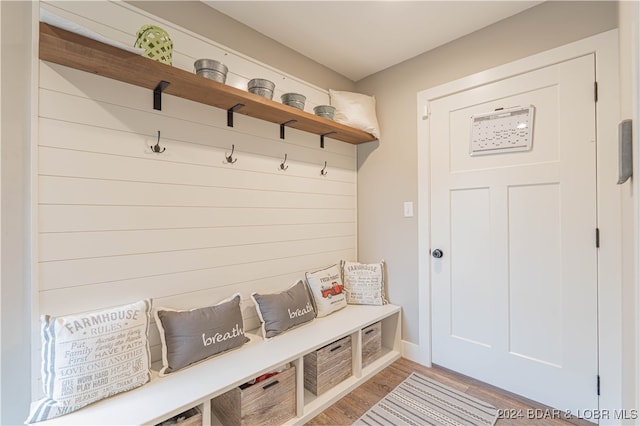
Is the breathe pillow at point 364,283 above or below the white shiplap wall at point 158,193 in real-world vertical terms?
below

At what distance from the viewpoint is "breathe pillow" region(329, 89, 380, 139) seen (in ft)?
8.14

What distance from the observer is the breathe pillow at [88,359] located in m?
1.16

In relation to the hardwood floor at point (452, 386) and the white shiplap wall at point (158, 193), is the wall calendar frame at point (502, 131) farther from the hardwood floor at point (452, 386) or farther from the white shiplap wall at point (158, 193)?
the hardwood floor at point (452, 386)

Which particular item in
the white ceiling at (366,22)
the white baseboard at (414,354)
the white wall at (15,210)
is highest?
the white ceiling at (366,22)

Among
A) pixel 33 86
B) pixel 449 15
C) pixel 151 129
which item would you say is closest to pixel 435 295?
pixel 449 15

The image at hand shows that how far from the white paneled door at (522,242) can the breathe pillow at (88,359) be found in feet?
6.59

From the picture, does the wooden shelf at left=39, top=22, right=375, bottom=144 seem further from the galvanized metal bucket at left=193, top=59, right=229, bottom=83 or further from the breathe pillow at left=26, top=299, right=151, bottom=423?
the breathe pillow at left=26, top=299, right=151, bottom=423

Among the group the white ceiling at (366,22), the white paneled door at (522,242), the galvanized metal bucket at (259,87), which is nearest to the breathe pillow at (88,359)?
the galvanized metal bucket at (259,87)

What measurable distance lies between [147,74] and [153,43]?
153 mm

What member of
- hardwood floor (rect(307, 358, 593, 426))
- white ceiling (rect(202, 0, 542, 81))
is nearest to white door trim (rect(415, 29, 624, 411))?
hardwood floor (rect(307, 358, 593, 426))

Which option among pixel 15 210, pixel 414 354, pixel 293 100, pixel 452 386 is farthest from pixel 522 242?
pixel 15 210

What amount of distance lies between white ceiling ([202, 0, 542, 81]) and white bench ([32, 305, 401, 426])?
2.09m

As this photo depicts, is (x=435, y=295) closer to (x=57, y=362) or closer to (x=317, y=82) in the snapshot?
(x=317, y=82)

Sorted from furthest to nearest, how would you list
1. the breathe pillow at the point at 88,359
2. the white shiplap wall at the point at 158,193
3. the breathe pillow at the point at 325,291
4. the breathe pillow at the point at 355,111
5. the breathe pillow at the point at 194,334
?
the breathe pillow at the point at 355,111
the breathe pillow at the point at 325,291
the breathe pillow at the point at 194,334
the white shiplap wall at the point at 158,193
the breathe pillow at the point at 88,359
